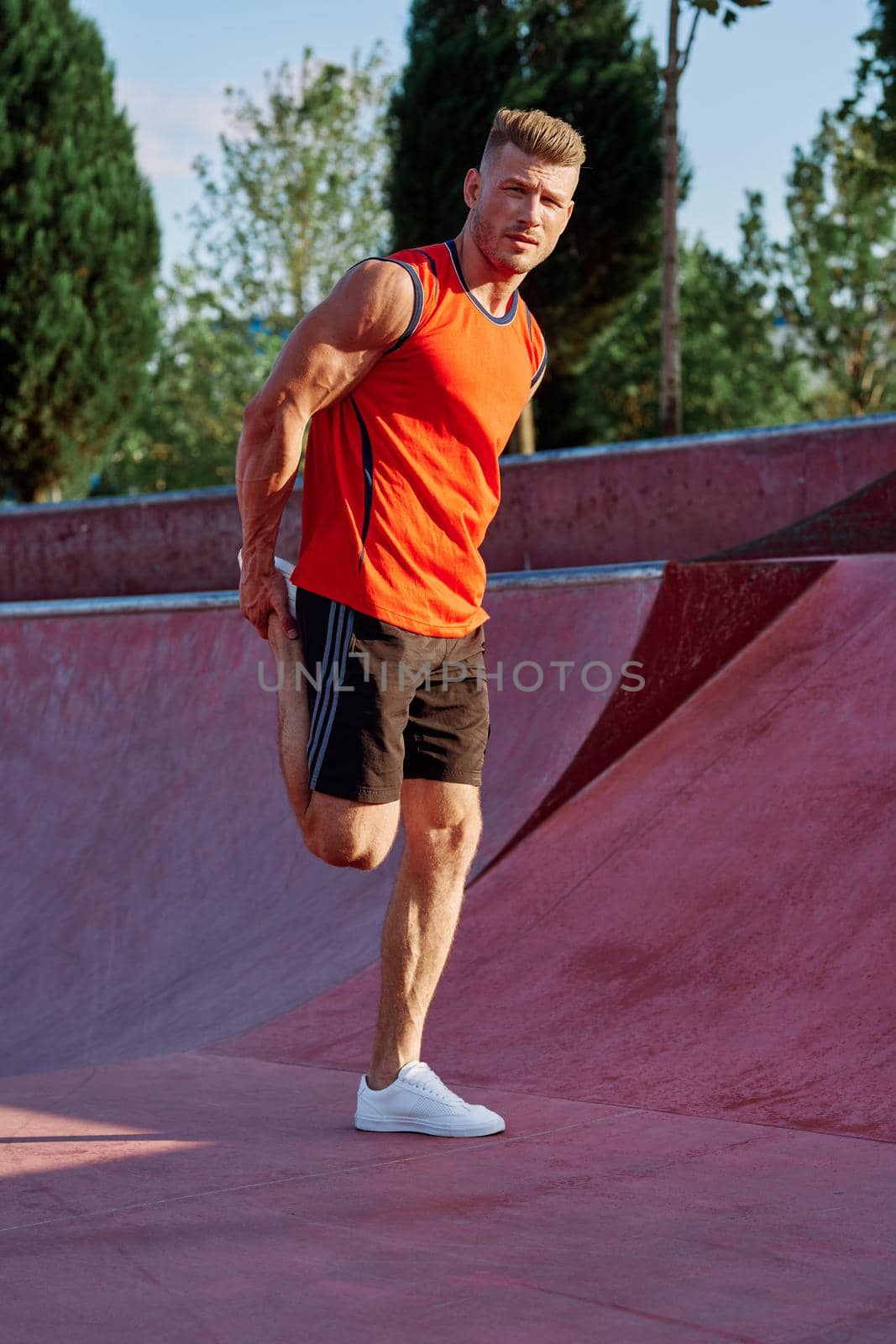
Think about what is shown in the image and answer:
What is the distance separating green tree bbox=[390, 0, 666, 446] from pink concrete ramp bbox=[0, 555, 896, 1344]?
15.2m

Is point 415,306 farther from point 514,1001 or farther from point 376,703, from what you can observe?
point 514,1001

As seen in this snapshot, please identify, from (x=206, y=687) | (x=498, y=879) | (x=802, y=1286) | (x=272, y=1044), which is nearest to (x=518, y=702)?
(x=498, y=879)

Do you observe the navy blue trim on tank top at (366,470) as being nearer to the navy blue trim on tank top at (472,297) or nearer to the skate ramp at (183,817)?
the navy blue trim on tank top at (472,297)

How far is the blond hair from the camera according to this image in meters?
3.14

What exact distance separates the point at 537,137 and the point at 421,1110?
2.17 metres

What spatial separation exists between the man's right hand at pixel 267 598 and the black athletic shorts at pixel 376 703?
42mm

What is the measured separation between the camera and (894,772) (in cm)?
446

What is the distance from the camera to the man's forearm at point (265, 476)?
308 cm

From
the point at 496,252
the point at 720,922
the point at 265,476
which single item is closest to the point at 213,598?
the point at 720,922

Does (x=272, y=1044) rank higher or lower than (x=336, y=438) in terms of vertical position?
lower

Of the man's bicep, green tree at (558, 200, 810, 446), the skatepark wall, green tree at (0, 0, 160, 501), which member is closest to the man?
the man's bicep

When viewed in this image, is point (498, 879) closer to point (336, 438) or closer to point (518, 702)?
point (518, 702)

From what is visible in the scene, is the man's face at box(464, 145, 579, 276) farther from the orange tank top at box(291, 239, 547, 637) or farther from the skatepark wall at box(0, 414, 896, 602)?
the skatepark wall at box(0, 414, 896, 602)

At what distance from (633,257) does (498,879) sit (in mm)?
18485
